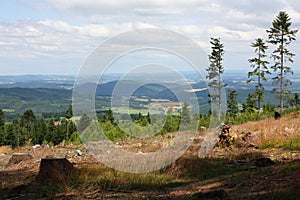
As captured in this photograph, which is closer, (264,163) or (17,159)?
(264,163)

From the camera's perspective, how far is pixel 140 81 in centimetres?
901

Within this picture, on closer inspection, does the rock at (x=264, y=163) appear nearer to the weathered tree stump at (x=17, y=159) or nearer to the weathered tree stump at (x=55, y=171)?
the weathered tree stump at (x=55, y=171)

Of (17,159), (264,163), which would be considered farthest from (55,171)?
(264,163)

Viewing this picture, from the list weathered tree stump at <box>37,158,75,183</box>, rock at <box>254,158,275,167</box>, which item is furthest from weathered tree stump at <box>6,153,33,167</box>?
rock at <box>254,158,275,167</box>

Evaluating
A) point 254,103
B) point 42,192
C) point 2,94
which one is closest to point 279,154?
point 42,192

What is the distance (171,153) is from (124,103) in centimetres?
170

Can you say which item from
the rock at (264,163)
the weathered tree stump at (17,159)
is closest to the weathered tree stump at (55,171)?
the weathered tree stump at (17,159)

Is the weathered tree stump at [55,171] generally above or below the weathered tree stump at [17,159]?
above

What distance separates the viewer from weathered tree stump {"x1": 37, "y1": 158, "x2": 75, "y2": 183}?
7575 millimetres

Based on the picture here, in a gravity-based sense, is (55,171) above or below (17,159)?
above

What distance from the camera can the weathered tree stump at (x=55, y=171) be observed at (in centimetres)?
757

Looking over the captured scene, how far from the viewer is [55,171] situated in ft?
25.2

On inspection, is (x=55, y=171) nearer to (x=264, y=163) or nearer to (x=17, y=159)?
(x=17, y=159)

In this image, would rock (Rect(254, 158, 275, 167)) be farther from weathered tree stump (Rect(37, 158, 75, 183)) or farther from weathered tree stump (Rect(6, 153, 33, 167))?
weathered tree stump (Rect(6, 153, 33, 167))
